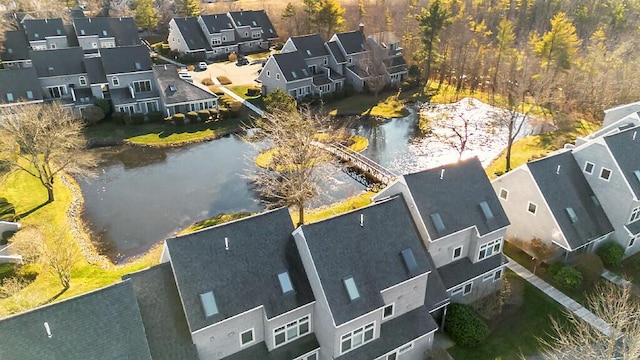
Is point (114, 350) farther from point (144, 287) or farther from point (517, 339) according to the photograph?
point (517, 339)

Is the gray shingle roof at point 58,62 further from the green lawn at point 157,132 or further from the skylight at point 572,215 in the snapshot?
the skylight at point 572,215

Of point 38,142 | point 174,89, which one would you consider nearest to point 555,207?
point 38,142

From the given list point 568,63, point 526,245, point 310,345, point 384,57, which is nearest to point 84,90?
point 384,57

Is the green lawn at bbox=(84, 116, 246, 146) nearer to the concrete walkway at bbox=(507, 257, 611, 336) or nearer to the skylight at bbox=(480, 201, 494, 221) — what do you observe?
the skylight at bbox=(480, 201, 494, 221)

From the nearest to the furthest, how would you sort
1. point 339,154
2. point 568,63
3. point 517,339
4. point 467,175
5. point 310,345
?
point 310,345 → point 517,339 → point 467,175 → point 339,154 → point 568,63

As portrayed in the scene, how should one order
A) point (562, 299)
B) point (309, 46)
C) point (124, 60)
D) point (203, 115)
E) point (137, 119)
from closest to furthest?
point (562, 299)
point (137, 119)
point (203, 115)
point (124, 60)
point (309, 46)

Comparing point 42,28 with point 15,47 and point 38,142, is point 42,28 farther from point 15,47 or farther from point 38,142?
point 38,142

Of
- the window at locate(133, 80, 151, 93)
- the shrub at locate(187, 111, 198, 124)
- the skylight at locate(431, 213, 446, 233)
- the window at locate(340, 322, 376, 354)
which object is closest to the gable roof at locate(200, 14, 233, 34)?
the window at locate(133, 80, 151, 93)
